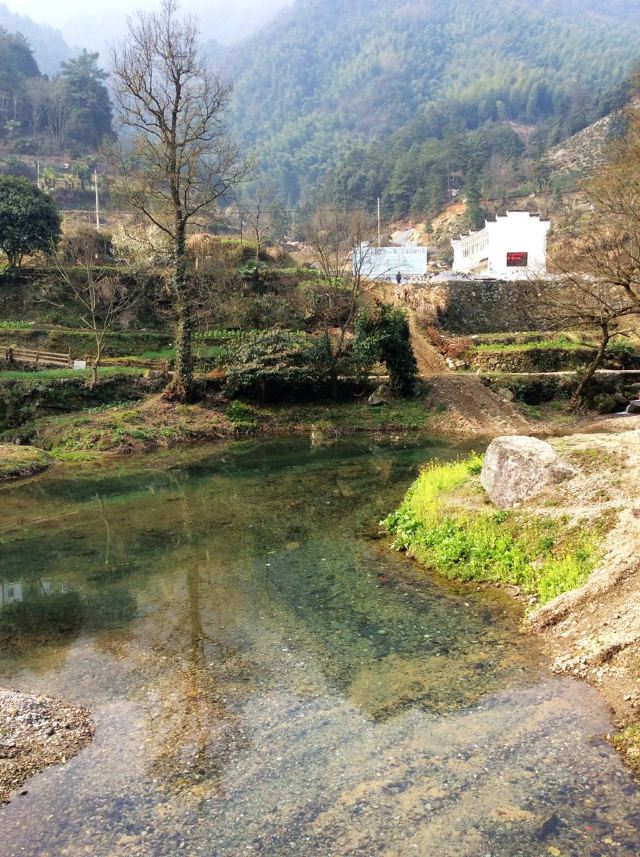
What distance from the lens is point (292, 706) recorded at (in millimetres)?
8203

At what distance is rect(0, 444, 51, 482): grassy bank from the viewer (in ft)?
70.7

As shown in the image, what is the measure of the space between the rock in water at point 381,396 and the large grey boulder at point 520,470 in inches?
653

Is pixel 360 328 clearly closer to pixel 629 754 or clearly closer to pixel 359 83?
pixel 629 754

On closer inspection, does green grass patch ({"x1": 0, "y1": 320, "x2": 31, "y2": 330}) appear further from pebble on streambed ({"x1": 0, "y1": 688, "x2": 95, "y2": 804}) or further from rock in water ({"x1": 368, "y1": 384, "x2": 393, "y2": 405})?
pebble on streambed ({"x1": 0, "y1": 688, "x2": 95, "y2": 804})

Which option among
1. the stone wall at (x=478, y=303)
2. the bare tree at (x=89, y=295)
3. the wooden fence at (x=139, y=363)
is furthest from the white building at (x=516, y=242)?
the wooden fence at (x=139, y=363)

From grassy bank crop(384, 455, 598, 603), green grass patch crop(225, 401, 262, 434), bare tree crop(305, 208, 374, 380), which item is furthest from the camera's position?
bare tree crop(305, 208, 374, 380)

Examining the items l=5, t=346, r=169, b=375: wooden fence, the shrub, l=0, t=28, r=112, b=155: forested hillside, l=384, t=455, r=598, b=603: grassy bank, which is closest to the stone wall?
the shrub

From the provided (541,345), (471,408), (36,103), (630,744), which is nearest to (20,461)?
(471,408)

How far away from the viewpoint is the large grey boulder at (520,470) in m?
13.0

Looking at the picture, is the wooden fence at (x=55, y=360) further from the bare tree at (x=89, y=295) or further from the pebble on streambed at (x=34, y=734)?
the pebble on streambed at (x=34, y=734)

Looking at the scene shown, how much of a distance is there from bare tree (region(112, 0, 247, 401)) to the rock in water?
8402mm

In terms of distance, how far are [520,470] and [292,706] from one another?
7150mm

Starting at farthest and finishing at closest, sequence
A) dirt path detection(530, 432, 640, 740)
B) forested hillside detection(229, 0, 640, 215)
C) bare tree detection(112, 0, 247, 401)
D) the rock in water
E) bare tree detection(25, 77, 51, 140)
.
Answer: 1. forested hillside detection(229, 0, 640, 215)
2. bare tree detection(25, 77, 51, 140)
3. the rock in water
4. bare tree detection(112, 0, 247, 401)
5. dirt path detection(530, 432, 640, 740)

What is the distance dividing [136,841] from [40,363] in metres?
29.7
